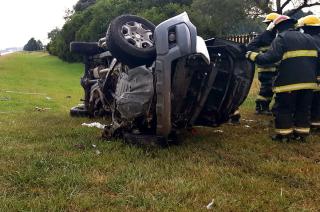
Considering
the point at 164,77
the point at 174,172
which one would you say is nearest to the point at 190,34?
the point at 164,77

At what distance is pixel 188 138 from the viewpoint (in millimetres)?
5363

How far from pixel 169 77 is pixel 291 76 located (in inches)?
70.8

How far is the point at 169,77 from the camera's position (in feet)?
14.0

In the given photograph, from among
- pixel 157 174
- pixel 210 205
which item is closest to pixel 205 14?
pixel 157 174

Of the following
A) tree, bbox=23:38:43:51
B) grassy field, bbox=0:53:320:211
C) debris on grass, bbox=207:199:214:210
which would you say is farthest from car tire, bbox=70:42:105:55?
tree, bbox=23:38:43:51

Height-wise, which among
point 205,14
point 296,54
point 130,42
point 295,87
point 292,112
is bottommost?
point 292,112

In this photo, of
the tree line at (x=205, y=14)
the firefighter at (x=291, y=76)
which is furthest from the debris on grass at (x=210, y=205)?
the tree line at (x=205, y=14)

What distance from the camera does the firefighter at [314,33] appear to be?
609cm

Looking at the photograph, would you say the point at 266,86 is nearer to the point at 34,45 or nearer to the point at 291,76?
the point at 291,76

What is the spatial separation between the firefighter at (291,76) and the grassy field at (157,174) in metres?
0.27

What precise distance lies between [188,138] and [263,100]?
3043 millimetres

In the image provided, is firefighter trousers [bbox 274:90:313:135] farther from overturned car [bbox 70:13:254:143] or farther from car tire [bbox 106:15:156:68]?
car tire [bbox 106:15:156:68]

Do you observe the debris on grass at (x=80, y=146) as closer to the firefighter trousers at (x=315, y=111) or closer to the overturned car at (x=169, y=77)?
the overturned car at (x=169, y=77)

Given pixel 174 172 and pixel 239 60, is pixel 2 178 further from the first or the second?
pixel 239 60
